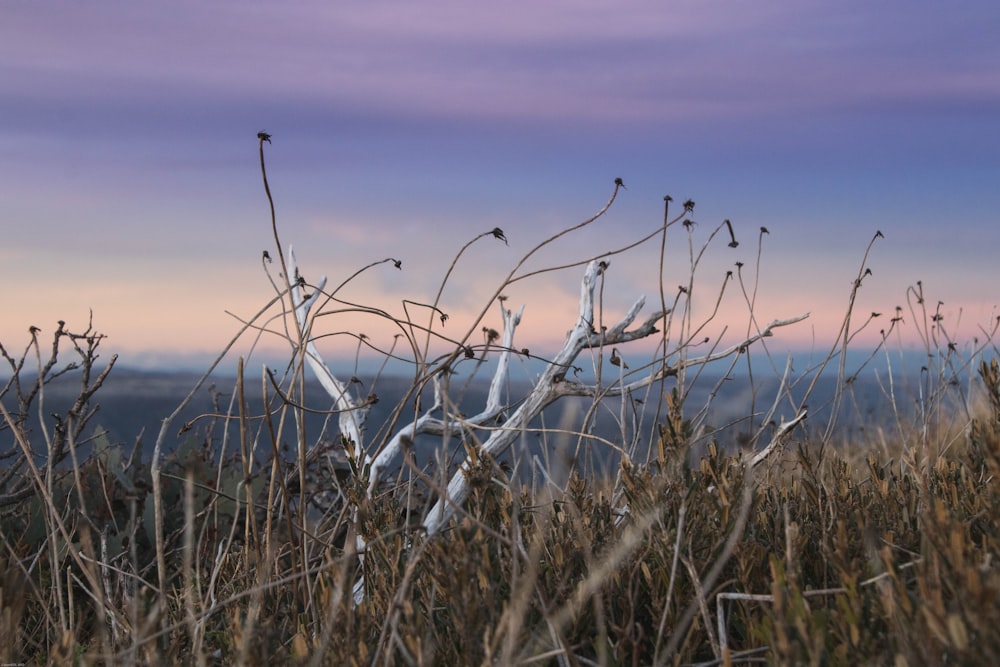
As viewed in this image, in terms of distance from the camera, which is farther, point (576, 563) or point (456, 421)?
point (456, 421)

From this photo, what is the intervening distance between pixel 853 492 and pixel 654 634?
1.14 meters

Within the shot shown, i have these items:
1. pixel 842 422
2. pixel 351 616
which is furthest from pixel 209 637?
pixel 842 422

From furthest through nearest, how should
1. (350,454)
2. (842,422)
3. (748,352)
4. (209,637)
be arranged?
1. (842,422)
2. (748,352)
3. (209,637)
4. (350,454)

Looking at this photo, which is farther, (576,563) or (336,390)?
(336,390)

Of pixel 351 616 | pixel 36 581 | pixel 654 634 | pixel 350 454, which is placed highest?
pixel 350 454

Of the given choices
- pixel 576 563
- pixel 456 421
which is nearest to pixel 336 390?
pixel 456 421

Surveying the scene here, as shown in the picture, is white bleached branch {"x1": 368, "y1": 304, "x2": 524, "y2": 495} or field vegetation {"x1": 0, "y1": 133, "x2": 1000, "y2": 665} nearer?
field vegetation {"x1": 0, "y1": 133, "x2": 1000, "y2": 665}

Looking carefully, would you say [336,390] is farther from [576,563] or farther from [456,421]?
[576,563]

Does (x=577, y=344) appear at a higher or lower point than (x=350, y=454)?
higher

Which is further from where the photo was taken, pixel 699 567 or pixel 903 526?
pixel 903 526

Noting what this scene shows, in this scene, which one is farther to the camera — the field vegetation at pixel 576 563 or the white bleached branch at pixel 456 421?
the white bleached branch at pixel 456 421

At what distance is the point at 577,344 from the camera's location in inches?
188

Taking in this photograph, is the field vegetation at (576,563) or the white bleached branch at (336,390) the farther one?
the white bleached branch at (336,390)

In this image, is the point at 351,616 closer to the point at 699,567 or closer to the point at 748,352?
the point at 699,567
